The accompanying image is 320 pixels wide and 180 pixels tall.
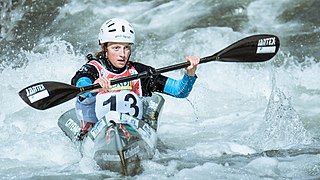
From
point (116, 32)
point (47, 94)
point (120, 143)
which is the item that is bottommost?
point (120, 143)

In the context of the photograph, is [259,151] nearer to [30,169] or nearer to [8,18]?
[30,169]

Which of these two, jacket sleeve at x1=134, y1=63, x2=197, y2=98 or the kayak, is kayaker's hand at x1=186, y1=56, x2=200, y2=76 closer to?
jacket sleeve at x1=134, y1=63, x2=197, y2=98

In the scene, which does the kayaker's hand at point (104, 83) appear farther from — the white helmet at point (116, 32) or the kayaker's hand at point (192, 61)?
the kayaker's hand at point (192, 61)

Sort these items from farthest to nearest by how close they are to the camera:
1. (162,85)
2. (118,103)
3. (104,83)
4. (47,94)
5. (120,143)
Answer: (162,85) → (118,103) → (47,94) → (104,83) → (120,143)

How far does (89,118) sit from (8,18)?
5.98 m

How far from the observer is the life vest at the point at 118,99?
16.8 ft

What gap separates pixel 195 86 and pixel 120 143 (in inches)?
128

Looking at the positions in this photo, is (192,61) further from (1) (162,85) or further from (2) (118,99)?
(2) (118,99)

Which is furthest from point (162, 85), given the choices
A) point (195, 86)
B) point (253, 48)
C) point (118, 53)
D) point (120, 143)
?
point (195, 86)

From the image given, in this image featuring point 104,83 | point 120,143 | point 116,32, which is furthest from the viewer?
point 116,32

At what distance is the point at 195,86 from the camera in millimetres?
7859

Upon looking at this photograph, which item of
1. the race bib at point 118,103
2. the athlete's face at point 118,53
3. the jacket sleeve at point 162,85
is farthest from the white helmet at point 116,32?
the race bib at point 118,103

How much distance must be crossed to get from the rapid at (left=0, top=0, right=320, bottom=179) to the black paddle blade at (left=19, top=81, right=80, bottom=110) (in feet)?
1.57

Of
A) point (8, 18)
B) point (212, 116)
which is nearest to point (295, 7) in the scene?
point (212, 116)
